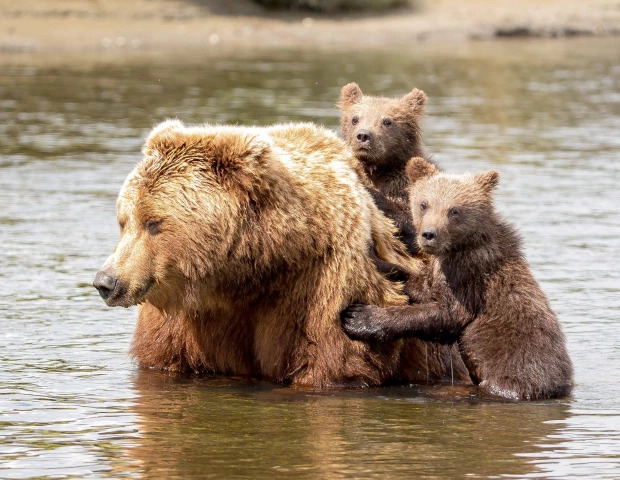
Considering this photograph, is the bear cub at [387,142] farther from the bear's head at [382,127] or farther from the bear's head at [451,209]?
the bear's head at [451,209]

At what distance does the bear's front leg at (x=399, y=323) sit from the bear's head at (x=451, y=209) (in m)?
0.39

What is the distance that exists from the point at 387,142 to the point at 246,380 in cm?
254

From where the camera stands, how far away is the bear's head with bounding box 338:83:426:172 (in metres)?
10.1

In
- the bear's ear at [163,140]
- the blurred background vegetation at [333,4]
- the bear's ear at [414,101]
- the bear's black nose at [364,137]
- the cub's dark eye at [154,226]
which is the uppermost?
the blurred background vegetation at [333,4]

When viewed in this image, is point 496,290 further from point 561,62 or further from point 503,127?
point 561,62

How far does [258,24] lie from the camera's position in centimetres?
4025

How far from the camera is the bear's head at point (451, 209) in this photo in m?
8.34

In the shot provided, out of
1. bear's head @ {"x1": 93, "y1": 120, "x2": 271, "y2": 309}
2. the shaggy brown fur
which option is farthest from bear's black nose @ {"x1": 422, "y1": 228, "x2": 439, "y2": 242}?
bear's head @ {"x1": 93, "y1": 120, "x2": 271, "y2": 309}

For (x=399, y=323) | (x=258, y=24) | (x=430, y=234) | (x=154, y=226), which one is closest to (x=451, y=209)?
(x=430, y=234)

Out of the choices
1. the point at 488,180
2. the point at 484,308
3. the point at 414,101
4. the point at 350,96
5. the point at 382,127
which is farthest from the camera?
the point at 350,96

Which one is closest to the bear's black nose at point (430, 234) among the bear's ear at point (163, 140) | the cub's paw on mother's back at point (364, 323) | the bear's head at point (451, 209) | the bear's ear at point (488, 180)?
the bear's head at point (451, 209)

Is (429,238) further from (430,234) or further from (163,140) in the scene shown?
(163,140)

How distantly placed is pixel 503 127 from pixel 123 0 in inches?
716

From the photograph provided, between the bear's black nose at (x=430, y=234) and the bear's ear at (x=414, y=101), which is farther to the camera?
the bear's ear at (x=414, y=101)
